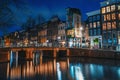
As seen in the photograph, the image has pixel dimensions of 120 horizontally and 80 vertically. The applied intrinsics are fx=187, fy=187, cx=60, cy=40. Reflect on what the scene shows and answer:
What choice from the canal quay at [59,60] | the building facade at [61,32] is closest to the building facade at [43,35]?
the building facade at [61,32]

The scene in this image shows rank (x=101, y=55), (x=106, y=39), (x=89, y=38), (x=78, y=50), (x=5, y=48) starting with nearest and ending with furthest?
(x=5, y=48), (x=101, y=55), (x=78, y=50), (x=106, y=39), (x=89, y=38)

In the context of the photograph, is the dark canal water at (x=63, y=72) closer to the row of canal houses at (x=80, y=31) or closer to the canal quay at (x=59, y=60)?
the canal quay at (x=59, y=60)

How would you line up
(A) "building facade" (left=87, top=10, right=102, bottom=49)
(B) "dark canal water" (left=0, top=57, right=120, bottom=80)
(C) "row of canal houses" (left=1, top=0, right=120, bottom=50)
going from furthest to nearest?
(A) "building facade" (left=87, top=10, right=102, bottom=49) < (C) "row of canal houses" (left=1, top=0, right=120, bottom=50) < (B) "dark canal water" (left=0, top=57, right=120, bottom=80)

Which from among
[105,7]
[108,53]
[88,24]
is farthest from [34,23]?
[108,53]

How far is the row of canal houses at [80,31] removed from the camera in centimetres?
7038

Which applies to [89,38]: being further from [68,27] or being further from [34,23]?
[34,23]

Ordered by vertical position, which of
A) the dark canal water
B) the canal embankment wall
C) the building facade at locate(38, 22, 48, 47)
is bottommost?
the dark canal water

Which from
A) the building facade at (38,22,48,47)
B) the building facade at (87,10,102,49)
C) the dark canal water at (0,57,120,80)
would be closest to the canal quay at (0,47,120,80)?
the dark canal water at (0,57,120,80)

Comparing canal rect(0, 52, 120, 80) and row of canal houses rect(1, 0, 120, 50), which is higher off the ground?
row of canal houses rect(1, 0, 120, 50)

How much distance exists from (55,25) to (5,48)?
4246cm

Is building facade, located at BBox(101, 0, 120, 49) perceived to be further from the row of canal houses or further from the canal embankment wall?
the canal embankment wall

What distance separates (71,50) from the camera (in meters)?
69.8

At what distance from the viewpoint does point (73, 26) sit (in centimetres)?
8469

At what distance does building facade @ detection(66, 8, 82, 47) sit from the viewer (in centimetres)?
8326
